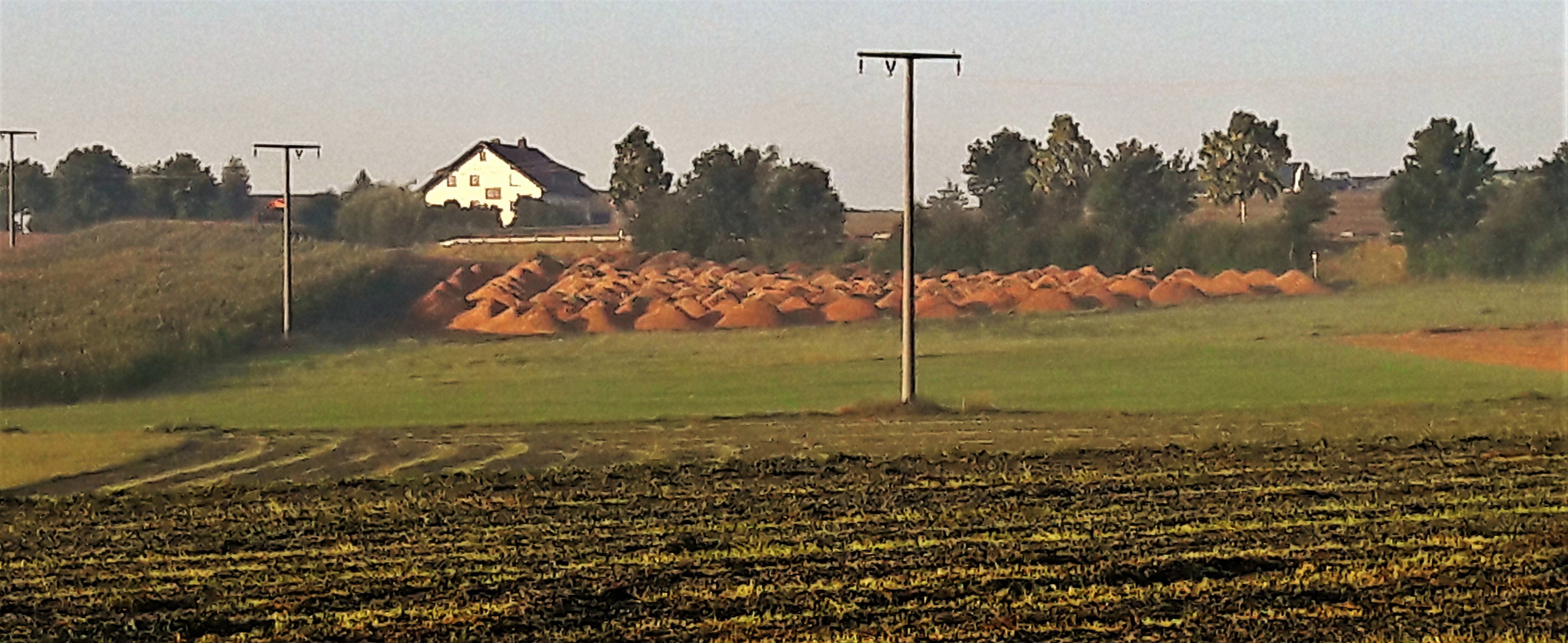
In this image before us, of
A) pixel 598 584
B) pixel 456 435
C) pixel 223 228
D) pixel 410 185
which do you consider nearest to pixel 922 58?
pixel 456 435

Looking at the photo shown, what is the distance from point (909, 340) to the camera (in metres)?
31.9

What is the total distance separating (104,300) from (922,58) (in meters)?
28.9

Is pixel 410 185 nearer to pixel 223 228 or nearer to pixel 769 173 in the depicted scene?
pixel 223 228

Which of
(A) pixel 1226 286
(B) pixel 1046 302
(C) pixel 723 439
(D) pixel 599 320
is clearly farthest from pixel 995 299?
(C) pixel 723 439

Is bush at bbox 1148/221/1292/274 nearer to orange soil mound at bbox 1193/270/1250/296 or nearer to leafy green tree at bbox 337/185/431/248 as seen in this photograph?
orange soil mound at bbox 1193/270/1250/296

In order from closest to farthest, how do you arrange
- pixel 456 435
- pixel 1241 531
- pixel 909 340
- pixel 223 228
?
pixel 1241 531
pixel 456 435
pixel 909 340
pixel 223 228

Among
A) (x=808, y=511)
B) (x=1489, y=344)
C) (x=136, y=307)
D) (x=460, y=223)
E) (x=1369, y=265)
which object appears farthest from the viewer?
(x=460, y=223)

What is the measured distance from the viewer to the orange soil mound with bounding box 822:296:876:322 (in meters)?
54.6

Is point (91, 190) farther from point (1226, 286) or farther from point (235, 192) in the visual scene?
point (1226, 286)

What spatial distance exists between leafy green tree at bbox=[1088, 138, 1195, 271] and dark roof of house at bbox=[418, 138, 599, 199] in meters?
29.3

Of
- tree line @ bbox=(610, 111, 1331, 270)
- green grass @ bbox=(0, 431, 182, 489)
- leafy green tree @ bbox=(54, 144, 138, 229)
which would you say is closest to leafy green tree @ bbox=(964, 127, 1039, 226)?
Result: tree line @ bbox=(610, 111, 1331, 270)

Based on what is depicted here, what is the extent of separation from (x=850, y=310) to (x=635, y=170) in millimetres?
26897

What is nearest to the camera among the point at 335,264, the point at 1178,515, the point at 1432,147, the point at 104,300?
the point at 1178,515

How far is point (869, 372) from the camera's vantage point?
40750 mm
